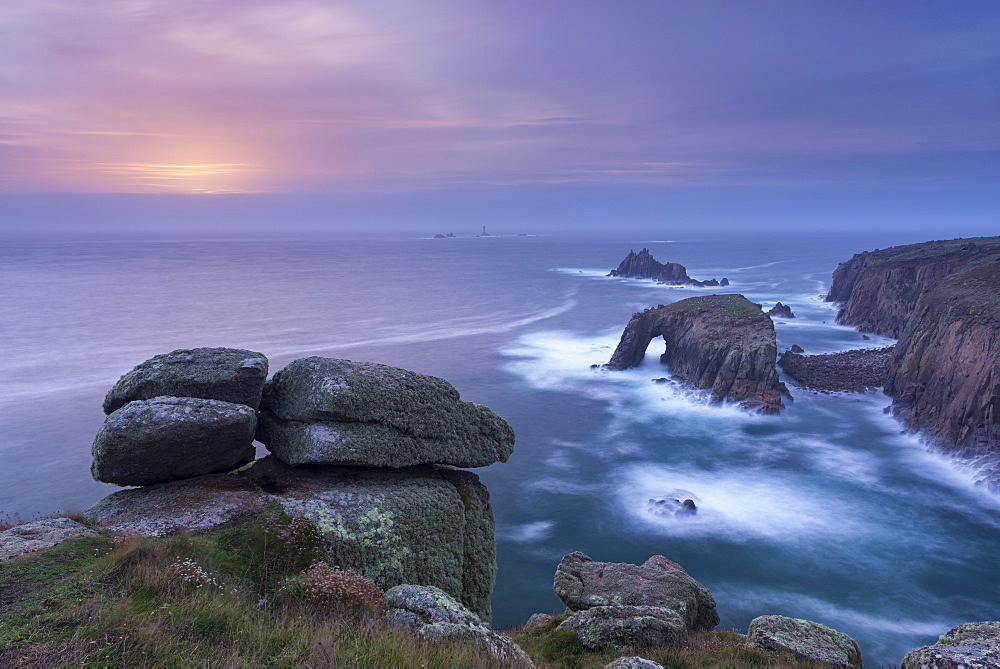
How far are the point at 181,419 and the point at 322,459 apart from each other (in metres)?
4.28

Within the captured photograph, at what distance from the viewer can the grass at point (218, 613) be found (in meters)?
8.34

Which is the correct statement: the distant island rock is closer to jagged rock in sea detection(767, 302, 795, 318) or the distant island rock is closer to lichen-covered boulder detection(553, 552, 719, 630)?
jagged rock in sea detection(767, 302, 795, 318)

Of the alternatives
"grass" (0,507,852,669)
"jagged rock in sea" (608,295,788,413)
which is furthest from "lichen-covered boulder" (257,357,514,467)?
"jagged rock in sea" (608,295,788,413)

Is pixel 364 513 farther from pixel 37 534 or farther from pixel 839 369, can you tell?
pixel 839 369

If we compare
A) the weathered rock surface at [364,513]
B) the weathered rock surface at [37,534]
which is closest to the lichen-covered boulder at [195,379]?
the weathered rock surface at [364,513]

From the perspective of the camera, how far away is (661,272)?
18762 centimetres

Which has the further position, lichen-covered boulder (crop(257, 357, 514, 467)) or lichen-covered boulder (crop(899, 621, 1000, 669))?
lichen-covered boulder (crop(257, 357, 514, 467))

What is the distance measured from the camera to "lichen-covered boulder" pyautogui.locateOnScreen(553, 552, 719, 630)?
63.3 ft

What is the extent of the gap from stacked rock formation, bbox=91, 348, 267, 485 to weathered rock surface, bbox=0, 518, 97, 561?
6.96ft

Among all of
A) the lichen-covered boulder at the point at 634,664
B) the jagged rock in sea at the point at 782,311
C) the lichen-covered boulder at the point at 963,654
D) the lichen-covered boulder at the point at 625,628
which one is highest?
the jagged rock in sea at the point at 782,311

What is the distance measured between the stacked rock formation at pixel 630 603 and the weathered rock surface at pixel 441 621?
5119 millimetres

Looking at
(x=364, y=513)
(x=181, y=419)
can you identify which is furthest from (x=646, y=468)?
(x=181, y=419)

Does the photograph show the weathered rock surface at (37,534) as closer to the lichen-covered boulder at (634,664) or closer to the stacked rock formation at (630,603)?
the lichen-covered boulder at (634,664)

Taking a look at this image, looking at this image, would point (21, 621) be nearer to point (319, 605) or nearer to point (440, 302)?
point (319, 605)
